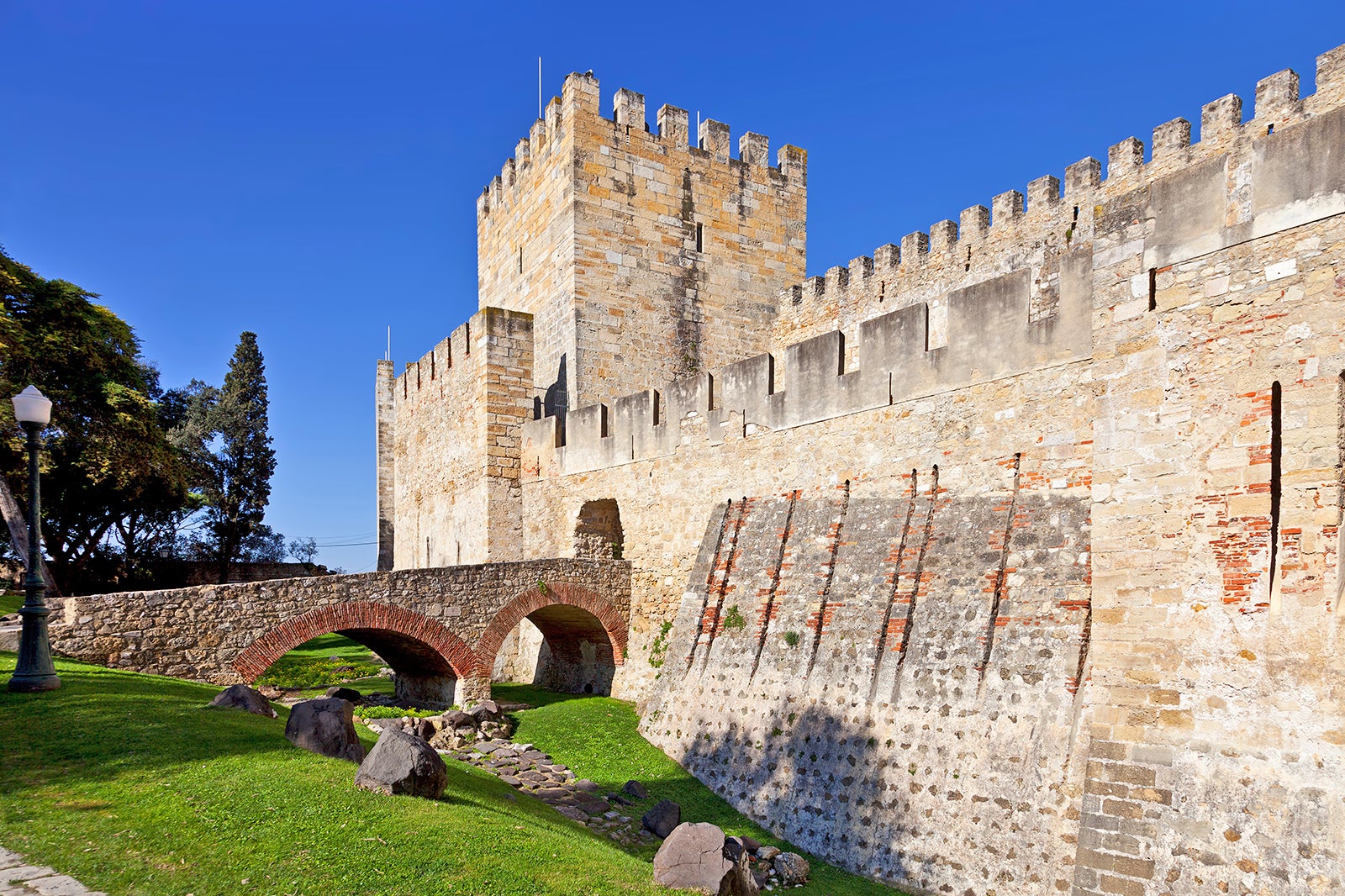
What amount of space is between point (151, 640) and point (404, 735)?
667 centimetres

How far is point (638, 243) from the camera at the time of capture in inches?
754

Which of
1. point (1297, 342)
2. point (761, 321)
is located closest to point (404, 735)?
point (1297, 342)

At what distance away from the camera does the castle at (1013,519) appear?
6859 mm


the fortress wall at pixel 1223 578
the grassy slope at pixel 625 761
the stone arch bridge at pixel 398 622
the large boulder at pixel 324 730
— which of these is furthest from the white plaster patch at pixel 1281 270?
the stone arch bridge at pixel 398 622

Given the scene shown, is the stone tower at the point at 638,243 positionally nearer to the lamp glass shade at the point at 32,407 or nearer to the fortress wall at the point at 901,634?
the fortress wall at the point at 901,634

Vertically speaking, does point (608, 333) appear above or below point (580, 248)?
below

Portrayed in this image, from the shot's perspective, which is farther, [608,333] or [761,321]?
[761,321]

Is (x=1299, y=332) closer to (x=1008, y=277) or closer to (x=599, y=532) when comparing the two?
(x=1008, y=277)

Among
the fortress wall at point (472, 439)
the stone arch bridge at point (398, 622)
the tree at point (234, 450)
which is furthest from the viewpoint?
the tree at point (234, 450)

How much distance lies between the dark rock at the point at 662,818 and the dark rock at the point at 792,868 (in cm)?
135

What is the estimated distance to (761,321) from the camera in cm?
2073

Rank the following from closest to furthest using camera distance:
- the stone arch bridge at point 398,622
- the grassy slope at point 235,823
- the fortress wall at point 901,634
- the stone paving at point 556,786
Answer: the grassy slope at point 235,823 < the fortress wall at point 901,634 < the stone paving at point 556,786 < the stone arch bridge at point 398,622

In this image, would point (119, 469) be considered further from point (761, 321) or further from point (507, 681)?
point (761, 321)

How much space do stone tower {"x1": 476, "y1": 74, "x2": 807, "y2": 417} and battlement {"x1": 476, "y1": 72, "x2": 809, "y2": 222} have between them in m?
0.03
